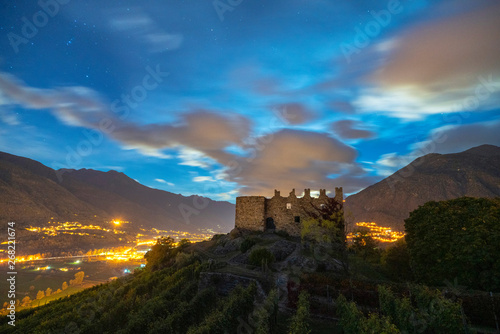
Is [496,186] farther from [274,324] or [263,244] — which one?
[274,324]

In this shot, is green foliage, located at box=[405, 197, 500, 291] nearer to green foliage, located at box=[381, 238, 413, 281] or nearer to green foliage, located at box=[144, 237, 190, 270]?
green foliage, located at box=[381, 238, 413, 281]

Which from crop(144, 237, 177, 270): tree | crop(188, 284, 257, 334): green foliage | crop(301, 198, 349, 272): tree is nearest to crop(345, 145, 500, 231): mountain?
crop(301, 198, 349, 272): tree

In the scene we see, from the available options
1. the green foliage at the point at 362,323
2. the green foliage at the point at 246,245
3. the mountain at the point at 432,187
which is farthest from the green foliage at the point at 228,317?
the mountain at the point at 432,187

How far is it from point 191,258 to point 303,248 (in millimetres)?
16564

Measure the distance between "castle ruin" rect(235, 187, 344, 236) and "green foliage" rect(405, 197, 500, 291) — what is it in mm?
19112

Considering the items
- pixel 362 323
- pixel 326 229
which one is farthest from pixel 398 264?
pixel 362 323

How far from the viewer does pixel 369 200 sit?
126 metres

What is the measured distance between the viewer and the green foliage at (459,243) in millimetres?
21984

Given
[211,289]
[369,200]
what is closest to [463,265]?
[211,289]

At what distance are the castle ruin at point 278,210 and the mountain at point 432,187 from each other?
61.5 meters

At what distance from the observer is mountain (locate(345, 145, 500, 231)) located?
96438mm

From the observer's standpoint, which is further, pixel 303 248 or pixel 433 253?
pixel 303 248

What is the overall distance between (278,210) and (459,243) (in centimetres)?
2959

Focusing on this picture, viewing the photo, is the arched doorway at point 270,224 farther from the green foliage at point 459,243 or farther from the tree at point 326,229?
the green foliage at point 459,243
